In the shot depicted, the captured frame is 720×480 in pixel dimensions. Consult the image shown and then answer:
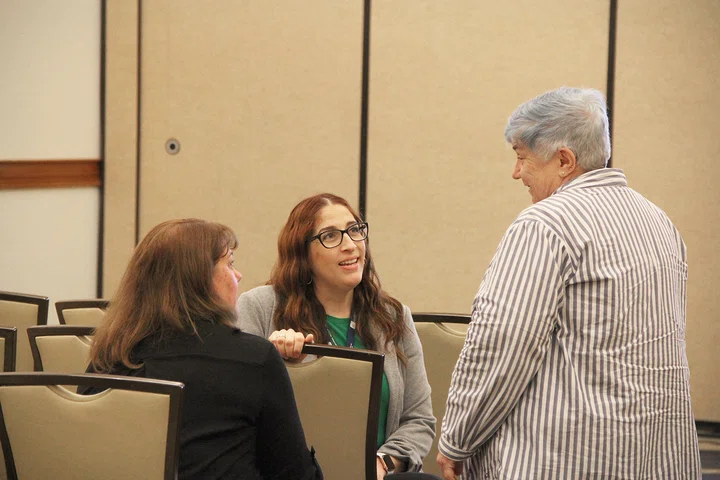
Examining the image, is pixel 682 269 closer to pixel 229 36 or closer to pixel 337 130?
pixel 337 130

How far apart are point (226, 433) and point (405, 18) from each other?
146 inches

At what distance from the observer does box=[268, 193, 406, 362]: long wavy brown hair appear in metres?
2.51

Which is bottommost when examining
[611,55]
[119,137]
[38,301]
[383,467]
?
[383,467]

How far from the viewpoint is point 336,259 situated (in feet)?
8.35

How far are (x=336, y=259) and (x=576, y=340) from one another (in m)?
0.95

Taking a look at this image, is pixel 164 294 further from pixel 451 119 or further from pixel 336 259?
pixel 451 119

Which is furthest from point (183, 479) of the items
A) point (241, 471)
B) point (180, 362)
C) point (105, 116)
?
point (105, 116)

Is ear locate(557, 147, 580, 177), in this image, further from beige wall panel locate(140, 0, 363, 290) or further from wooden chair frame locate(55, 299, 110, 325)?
beige wall panel locate(140, 0, 363, 290)

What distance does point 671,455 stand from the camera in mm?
1848

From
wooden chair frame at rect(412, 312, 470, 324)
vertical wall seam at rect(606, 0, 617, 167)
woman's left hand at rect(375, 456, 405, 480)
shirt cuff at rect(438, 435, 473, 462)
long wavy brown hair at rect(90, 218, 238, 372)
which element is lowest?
woman's left hand at rect(375, 456, 405, 480)

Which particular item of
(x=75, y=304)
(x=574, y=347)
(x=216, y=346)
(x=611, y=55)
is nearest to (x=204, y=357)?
(x=216, y=346)

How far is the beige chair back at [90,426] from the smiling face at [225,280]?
0.96ft

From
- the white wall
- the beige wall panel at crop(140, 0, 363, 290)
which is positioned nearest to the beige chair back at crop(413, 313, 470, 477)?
the beige wall panel at crop(140, 0, 363, 290)

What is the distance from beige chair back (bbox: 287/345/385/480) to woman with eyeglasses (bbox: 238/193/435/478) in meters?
0.14
